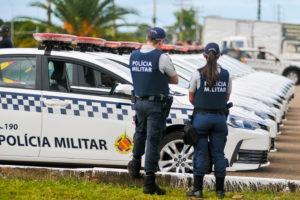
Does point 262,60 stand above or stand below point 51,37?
below

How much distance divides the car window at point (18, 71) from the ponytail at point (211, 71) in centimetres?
228

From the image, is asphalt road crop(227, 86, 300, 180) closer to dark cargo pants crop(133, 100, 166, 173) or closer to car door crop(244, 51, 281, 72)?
dark cargo pants crop(133, 100, 166, 173)

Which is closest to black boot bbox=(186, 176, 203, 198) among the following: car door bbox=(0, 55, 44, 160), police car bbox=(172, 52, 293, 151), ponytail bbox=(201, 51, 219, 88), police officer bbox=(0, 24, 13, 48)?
ponytail bbox=(201, 51, 219, 88)

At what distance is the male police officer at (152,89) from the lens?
21.5ft

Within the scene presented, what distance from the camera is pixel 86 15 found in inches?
1007

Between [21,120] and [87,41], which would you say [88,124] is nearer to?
[21,120]

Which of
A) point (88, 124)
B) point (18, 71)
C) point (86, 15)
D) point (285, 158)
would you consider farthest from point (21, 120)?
point (86, 15)

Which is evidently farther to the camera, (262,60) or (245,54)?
(245,54)

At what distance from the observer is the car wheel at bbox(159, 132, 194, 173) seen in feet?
25.2

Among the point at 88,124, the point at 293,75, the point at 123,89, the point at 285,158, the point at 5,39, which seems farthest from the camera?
the point at 293,75

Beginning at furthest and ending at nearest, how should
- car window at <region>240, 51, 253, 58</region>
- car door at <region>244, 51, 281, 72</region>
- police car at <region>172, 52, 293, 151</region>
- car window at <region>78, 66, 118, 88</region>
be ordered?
car window at <region>240, 51, 253, 58</region>, car door at <region>244, 51, 281, 72</region>, police car at <region>172, 52, 293, 151</region>, car window at <region>78, 66, 118, 88</region>

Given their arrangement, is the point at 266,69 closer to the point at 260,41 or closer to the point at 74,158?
the point at 260,41

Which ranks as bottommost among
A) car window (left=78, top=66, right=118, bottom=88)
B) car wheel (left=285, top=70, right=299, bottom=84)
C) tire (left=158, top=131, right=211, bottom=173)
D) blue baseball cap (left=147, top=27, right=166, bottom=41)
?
car wheel (left=285, top=70, right=299, bottom=84)

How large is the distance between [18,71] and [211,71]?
255 centimetres
